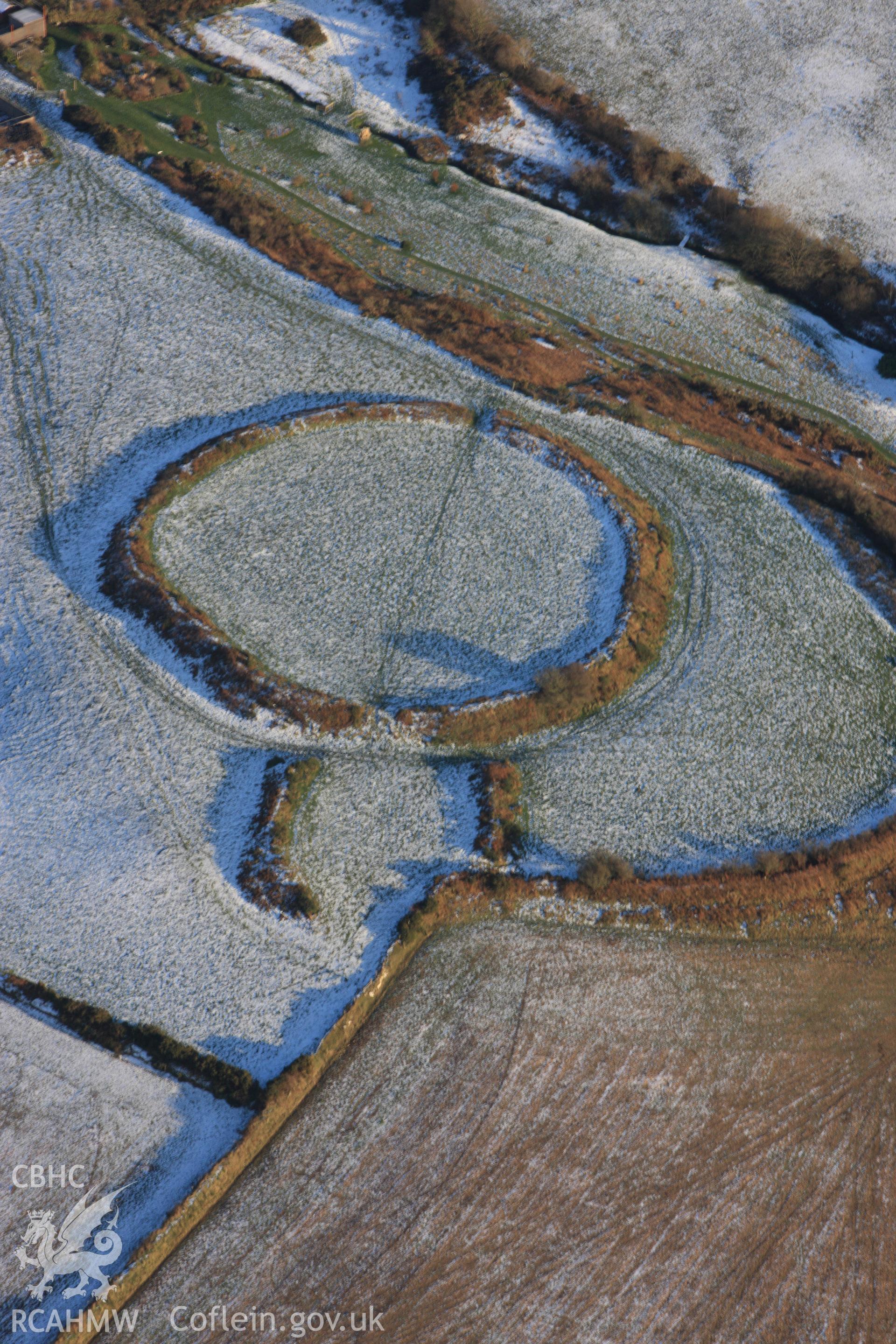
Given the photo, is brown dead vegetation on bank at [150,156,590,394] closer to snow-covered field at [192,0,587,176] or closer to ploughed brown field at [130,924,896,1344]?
snow-covered field at [192,0,587,176]

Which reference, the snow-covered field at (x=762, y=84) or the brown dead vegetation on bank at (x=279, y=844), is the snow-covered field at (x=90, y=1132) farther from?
the snow-covered field at (x=762, y=84)

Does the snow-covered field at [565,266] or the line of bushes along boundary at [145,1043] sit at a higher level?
the snow-covered field at [565,266]

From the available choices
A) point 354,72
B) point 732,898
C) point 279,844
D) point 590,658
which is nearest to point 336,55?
point 354,72

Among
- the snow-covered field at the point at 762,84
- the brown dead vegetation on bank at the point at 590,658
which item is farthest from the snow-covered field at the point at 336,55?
the brown dead vegetation on bank at the point at 590,658

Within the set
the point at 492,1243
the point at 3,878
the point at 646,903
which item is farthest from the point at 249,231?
the point at 492,1243

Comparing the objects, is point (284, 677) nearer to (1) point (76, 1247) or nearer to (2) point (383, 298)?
(1) point (76, 1247)

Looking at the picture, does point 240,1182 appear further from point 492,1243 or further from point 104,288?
point 104,288
